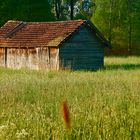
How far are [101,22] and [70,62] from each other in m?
35.6

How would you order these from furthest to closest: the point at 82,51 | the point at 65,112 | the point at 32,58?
the point at 82,51, the point at 32,58, the point at 65,112

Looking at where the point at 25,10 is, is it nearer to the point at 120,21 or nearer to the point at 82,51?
the point at 120,21

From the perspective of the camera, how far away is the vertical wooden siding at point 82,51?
35125 mm

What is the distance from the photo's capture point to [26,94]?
15.6 m

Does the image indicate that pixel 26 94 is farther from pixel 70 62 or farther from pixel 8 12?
pixel 8 12

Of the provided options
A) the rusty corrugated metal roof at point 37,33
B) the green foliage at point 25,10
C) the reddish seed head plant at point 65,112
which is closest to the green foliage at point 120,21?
the green foliage at point 25,10

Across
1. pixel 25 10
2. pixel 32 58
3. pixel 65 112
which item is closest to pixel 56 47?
pixel 32 58

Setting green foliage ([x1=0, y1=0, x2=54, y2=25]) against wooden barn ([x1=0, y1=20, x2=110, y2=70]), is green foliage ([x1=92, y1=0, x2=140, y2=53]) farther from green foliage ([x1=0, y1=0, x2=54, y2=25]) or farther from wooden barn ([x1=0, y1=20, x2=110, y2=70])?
wooden barn ([x1=0, y1=20, x2=110, y2=70])

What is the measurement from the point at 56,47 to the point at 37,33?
3854 millimetres

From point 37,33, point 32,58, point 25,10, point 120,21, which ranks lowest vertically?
point 32,58

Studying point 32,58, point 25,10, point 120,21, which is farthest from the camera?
point 120,21

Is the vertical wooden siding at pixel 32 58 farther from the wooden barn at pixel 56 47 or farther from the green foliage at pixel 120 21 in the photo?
the green foliage at pixel 120 21

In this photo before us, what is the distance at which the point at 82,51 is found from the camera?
120 ft

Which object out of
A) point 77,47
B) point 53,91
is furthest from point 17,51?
point 53,91
